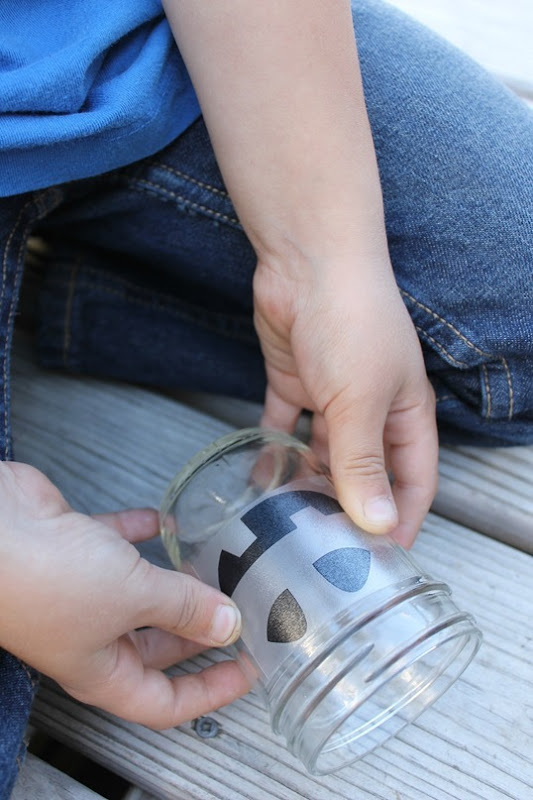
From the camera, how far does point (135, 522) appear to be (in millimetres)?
795

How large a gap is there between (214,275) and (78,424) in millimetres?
237

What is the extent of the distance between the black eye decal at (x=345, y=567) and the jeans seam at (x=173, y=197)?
1.25 ft

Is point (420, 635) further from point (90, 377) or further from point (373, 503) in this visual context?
point (90, 377)

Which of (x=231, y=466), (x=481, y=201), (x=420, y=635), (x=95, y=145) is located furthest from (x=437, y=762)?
(x=95, y=145)

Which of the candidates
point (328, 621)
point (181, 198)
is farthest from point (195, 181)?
point (328, 621)

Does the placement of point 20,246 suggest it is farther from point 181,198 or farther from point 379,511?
point 379,511

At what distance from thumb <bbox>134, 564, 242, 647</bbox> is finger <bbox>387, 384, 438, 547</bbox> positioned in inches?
8.5

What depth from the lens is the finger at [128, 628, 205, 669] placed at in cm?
72

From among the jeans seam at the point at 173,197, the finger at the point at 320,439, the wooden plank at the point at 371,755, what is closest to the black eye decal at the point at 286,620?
the wooden plank at the point at 371,755

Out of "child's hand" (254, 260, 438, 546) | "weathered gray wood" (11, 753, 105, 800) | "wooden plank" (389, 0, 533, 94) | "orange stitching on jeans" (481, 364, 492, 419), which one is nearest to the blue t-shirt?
"child's hand" (254, 260, 438, 546)

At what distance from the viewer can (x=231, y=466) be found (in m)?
0.79

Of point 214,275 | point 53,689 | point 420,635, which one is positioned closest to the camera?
point 420,635

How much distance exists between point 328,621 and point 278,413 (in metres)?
0.34

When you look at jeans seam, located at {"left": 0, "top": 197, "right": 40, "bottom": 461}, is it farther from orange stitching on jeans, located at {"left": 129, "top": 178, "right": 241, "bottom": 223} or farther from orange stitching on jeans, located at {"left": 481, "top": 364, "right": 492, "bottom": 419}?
orange stitching on jeans, located at {"left": 481, "top": 364, "right": 492, "bottom": 419}
